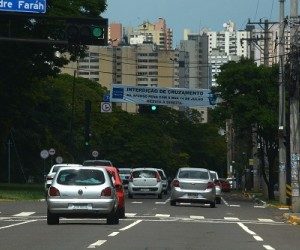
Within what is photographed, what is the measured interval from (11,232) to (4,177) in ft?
224

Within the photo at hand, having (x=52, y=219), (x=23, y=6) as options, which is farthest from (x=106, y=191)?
(x=23, y=6)

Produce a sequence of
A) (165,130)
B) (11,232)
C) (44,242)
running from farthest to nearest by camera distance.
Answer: (165,130)
(11,232)
(44,242)

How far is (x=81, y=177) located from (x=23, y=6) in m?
6.75

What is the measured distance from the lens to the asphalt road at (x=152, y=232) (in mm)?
21422

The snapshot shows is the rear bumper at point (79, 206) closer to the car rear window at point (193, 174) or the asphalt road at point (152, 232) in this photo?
the asphalt road at point (152, 232)

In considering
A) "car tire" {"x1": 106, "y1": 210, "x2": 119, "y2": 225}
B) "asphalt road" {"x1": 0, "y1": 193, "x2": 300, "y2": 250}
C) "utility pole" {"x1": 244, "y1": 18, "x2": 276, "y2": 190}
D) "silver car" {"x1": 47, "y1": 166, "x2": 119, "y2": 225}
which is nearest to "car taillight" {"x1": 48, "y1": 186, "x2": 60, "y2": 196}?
"silver car" {"x1": 47, "y1": 166, "x2": 119, "y2": 225}

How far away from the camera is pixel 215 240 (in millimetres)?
23453

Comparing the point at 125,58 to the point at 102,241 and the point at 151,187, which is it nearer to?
the point at 151,187

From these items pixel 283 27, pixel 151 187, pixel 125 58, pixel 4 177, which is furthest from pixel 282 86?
pixel 125 58

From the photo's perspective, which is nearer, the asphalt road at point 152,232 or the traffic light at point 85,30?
the asphalt road at point 152,232

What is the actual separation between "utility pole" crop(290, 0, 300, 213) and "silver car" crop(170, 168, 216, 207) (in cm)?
347

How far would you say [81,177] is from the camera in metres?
28.2

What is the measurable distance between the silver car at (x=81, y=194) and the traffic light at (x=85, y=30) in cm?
336

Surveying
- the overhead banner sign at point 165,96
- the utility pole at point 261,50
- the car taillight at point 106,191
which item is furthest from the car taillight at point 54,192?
the overhead banner sign at point 165,96
